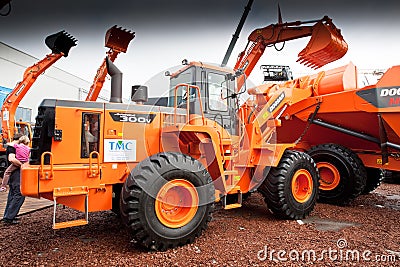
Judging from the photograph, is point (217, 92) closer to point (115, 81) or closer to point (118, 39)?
point (115, 81)

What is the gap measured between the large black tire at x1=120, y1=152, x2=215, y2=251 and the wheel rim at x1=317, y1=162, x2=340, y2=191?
347 cm

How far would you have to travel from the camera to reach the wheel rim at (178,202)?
3.54 metres

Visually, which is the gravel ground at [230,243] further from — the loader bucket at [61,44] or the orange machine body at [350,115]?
the loader bucket at [61,44]

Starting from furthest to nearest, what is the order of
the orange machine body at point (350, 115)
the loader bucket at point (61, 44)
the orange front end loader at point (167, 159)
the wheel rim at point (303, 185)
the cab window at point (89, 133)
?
the loader bucket at point (61, 44) < the orange machine body at point (350, 115) < the wheel rim at point (303, 185) < the cab window at point (89, 133) < the orange front end loader at point (167, 159)

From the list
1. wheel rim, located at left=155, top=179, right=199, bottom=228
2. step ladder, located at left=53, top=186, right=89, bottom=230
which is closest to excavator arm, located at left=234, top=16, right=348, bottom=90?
wheel rim, located at left=155, top=179, right=199, bottom=228

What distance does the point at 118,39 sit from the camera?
7.54 m

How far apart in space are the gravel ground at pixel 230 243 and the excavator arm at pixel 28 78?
16.1ft

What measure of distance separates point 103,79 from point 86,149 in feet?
14.7

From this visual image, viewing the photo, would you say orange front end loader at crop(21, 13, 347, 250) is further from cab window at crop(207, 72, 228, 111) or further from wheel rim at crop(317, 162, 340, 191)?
wheel rim at crop(317, 162, 340, 191)

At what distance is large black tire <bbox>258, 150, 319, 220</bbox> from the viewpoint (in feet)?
15.5

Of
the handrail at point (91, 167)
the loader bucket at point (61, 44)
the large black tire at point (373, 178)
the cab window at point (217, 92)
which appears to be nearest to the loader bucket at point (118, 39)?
the loader bucket at point (61, 44)

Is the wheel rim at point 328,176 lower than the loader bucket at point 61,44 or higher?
lower

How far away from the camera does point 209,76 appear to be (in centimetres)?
479
